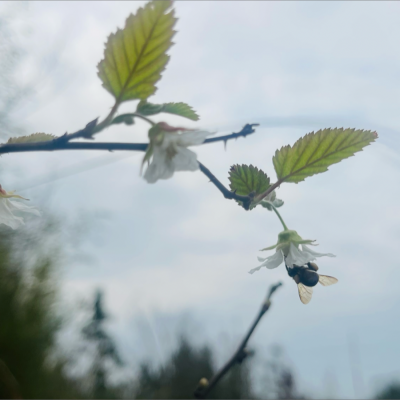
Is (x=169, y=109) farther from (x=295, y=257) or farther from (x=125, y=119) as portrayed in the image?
(x=295, y=257)

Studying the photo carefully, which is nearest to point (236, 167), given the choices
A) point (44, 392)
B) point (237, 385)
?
point (237, 385)

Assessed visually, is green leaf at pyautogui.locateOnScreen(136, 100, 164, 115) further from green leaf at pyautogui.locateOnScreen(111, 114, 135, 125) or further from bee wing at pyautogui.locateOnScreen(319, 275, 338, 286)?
bee wing at pyautogui.locateOnScreen(319, 275, 338, 286)

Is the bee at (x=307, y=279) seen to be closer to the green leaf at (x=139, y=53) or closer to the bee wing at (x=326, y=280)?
the bee wing at (x=326, y=280)

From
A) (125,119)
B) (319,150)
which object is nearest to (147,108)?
(125,119)

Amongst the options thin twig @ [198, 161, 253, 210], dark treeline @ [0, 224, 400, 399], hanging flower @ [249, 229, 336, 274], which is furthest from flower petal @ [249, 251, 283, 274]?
dark treeline @ [0, 224, 400, 399]

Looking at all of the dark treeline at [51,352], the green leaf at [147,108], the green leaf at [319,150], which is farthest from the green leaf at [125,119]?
the dark treeline at [51,352]

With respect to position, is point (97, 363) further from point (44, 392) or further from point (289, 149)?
point (289, 149)
